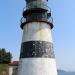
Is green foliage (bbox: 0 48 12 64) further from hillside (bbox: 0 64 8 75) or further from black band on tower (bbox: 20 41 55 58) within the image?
black band on tower (bbox: 20 41 55 58)

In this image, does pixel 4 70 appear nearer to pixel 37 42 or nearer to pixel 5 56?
pixel 5 56

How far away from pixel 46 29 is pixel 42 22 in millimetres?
764

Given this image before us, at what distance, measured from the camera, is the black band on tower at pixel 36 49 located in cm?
1653

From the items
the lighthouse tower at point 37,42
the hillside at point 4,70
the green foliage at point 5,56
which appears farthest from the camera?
the green foliage at point 5,56

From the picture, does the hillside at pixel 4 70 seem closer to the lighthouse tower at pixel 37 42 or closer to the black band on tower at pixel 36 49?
the lighthouse tower at pixel 37 42

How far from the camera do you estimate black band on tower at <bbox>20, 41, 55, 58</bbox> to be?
54.2 feet

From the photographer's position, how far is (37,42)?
1683cm

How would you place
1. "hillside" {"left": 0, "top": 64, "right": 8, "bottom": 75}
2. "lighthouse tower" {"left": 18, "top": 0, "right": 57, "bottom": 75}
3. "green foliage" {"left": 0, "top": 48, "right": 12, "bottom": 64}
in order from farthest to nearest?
"green foliage" {"left": 0, "top": 48, "right": 12, "bottom": 64} < "hillside" {"left": 0, "top": 64, "right": 8, "bottom": 75} < "lighthouse tower" {"left": 18, "top": 0, "right": 57, "bottom": 75}

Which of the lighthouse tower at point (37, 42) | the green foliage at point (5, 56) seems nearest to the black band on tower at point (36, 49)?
the lighthouse tower at point (37, 42)

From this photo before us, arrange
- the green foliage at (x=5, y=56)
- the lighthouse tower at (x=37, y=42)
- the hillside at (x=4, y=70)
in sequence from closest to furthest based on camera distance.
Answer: the lighthouse tower at (x=37, y=42), the hillside at (x=4, y=70), the green foliage at (x=5, y=56)

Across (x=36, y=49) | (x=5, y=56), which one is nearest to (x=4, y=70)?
(x=5, y=56)

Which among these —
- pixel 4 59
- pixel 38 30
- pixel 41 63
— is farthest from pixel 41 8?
pixel 4 59

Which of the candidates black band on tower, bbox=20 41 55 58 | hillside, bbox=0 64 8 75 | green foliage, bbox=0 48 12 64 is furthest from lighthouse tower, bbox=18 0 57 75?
green foliage, bbox=0 48 12 64

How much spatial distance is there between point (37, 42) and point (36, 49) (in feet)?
2.18
